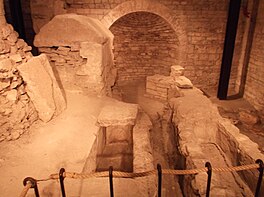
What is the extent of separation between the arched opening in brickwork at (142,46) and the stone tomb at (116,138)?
493 cm

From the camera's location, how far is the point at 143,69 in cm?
1023

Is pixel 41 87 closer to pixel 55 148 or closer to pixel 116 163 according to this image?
pixel 55 148

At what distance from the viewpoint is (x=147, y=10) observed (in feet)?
24.4

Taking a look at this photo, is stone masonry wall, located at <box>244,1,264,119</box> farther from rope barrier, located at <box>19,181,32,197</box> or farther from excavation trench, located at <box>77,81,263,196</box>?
rope barrier, located at <box>19,181,32,197</box>

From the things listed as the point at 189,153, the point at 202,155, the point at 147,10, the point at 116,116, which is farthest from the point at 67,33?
the point at 147,10

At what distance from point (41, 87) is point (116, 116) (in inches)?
54.4

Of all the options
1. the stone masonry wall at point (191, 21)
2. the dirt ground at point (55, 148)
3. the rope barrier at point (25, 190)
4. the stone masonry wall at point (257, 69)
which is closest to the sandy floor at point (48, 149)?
the dirt ground at point (55, 148)

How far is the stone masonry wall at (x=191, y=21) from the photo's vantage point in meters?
7.21

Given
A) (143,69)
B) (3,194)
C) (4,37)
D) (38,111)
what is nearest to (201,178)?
(3,194)

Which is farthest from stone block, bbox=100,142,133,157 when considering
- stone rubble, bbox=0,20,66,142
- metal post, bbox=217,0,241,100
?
metal post, bbox=217,0,241,100

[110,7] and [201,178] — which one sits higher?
[110,7]

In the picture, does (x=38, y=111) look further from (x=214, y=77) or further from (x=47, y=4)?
(x=214, y=77)

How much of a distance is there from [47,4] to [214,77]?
6.48 m

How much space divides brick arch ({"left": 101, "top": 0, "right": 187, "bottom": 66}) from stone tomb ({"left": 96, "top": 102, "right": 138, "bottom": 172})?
4.04 m
